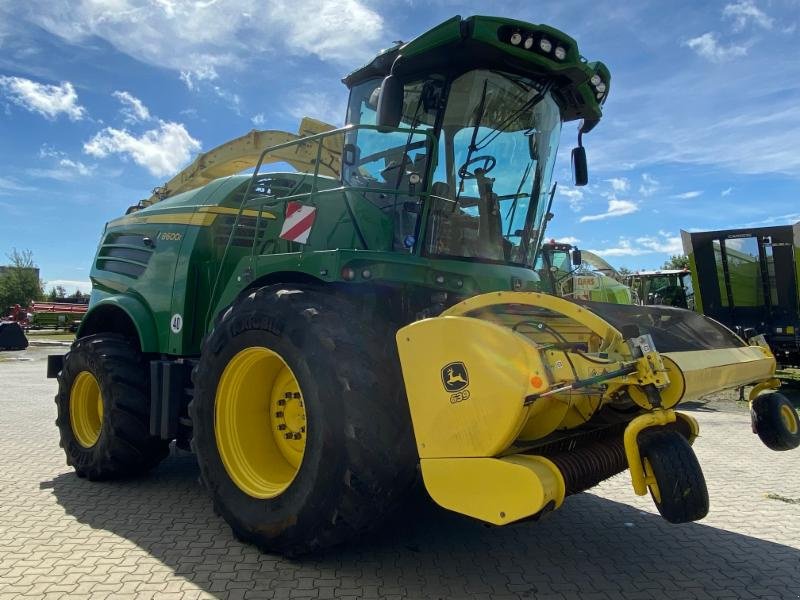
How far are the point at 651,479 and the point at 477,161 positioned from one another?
2262 millimetres

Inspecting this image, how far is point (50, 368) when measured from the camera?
6.12 meters

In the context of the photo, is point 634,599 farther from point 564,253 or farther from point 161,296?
point 564,253

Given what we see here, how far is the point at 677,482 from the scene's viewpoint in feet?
7.85

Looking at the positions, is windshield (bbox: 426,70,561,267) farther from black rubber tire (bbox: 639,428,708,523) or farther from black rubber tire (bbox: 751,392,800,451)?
black rubber tire (bbox: 639,428,708,523)

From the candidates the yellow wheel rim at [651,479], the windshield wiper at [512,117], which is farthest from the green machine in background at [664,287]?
the yellow wheel rim at [651,479]

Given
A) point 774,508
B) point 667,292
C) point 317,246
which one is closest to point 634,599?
point 774,508

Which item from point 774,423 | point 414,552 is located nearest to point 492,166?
point 774,423

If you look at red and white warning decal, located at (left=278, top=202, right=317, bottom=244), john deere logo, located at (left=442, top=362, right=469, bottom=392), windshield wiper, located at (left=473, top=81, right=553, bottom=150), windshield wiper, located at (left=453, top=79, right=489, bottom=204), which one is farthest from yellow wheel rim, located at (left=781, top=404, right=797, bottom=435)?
red and white warning decal, located at (left=278, top=202, right=317, bottom=244)

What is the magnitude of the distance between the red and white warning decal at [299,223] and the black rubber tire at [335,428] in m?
0.66

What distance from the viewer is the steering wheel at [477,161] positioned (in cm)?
397

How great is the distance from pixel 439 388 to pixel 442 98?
192 centimetres

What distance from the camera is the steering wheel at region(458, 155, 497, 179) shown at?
156 inches

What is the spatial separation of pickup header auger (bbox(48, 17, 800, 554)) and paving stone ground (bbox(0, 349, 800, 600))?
10.4 inches

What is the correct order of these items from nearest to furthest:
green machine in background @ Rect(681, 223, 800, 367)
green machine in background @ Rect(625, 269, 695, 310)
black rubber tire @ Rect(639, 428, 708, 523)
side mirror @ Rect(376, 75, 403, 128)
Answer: black rubber tire @ Rect(639, 428, 708, 523) < side mirror @ Rect(376, 75, 403, 128) < green machine in background @ Rect(681, 223, 800, 367) < green machine in background @ Rect(625, 269, 695, 310)
